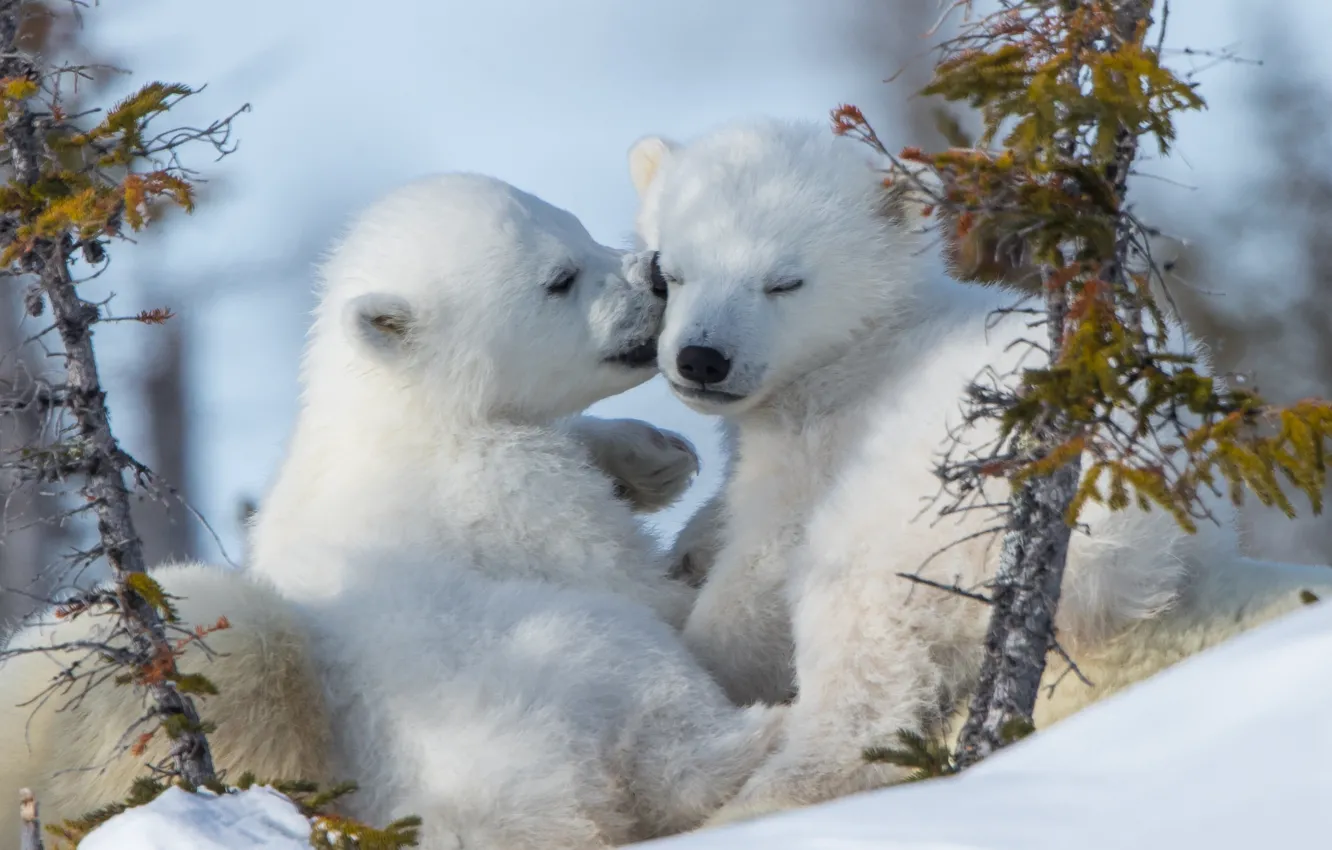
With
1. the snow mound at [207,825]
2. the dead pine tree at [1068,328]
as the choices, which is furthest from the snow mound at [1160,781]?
the snow mound at [207,825]

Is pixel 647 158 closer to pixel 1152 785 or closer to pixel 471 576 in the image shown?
pixel 471 576

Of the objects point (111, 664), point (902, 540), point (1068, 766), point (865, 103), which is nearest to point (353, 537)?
point (111, 664)

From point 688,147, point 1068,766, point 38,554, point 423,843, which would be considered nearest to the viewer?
point 1068,766

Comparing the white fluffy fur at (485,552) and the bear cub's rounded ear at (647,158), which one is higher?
the bear cub's rounded ear at (647,158)

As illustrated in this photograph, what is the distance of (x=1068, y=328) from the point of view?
319 cm

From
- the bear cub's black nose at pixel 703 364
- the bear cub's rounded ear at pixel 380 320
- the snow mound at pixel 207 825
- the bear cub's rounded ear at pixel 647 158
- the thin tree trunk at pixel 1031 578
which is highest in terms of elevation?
the bear cub's rounded ear at pixel 647 158

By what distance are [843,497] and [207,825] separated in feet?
5.90

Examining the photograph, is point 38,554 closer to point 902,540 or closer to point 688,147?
point 688,147

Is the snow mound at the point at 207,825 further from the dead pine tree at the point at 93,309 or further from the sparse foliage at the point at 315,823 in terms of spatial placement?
the dead pine tree at the point at 93,309

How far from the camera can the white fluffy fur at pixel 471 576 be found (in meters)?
3.79

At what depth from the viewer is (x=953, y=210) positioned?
125 inches

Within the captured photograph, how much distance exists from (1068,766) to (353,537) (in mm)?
2467

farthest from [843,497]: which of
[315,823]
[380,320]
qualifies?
[315,823]

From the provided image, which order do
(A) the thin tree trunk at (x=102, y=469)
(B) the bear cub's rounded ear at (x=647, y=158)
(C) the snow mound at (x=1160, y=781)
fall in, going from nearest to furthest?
(C) the snow mound at (x=1160, y=781), (A) the thin tree trunk at (x=102, y=469), (B) the bear cub's rounded ear at (x=647, y=158)
